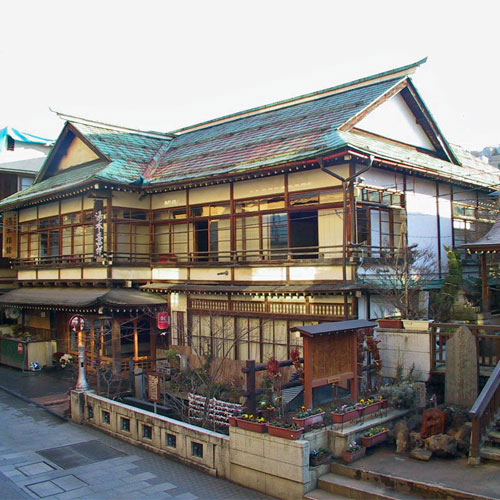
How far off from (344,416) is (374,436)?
74cm

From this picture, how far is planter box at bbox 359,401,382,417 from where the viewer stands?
38.8 ft

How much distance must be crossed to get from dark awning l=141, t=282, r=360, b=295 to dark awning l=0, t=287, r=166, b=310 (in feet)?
1.95

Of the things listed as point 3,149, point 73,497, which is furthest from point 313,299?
point 3,149

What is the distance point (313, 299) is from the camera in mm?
17094

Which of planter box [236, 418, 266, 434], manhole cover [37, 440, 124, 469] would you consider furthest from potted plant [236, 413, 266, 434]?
manhole cover [37, 440, 124, 469]

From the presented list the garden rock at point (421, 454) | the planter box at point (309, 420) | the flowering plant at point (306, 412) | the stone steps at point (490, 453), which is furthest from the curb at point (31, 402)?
the stone steps at point (490, 453)

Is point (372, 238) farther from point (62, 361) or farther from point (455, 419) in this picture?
point (62, 361)

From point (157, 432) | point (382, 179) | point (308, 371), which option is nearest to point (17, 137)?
point (382, 179)

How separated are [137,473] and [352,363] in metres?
5.59

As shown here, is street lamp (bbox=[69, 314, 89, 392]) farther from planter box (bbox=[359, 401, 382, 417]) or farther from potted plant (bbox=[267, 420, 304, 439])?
planter box (bbox=[359, 401, 382, 417])

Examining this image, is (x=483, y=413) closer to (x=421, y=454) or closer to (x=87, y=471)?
(x=421, y=454)

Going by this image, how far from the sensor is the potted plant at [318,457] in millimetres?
10578

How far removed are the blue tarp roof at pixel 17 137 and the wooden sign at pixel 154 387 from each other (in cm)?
2472

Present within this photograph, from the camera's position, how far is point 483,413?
10320mm
